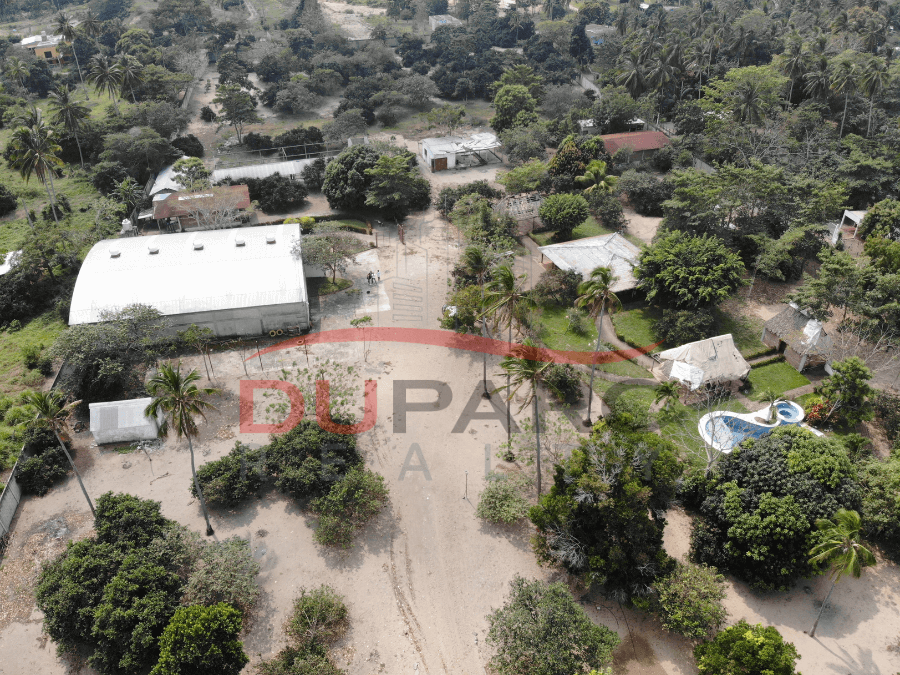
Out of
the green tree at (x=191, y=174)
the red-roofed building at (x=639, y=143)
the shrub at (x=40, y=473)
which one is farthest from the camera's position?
the red-roofed building at (x=639, y=143)

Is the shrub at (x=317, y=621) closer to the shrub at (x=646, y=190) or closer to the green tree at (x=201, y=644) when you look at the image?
the green tree at (x=201, y=644)

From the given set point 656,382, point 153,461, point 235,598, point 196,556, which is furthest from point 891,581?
point 153,461

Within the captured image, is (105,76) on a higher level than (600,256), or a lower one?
higher

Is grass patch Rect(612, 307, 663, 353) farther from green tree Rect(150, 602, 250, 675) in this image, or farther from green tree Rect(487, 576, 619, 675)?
green tree Rect(150, 602, 250, 675)

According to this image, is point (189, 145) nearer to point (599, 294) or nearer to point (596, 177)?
point (596, 177)

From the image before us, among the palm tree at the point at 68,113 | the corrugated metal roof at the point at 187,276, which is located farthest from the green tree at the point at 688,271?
the palm tree at the point at 68,113

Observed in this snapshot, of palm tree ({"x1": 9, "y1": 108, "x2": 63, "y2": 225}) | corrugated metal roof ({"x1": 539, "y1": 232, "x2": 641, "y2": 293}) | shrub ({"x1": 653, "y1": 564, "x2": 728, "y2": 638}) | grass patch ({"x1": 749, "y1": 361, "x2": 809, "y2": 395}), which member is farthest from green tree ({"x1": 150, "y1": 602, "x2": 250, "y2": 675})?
palm tree ({"x1": 9, "y1": 108, "x2": 63, "y2": 225})

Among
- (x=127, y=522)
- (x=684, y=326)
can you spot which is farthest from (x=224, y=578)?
(x=684, y=326)
